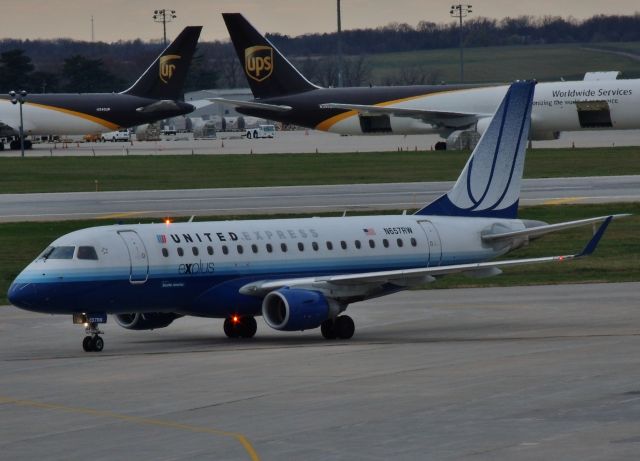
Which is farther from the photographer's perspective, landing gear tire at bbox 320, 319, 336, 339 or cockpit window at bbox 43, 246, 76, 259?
landing gear tire at bbox 320, 319, 336, 339

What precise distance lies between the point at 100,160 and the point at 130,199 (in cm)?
3603

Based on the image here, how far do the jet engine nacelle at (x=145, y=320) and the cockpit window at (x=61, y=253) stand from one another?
2.74 metres

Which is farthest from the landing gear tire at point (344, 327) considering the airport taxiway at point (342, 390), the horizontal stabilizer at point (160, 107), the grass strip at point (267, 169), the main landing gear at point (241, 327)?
the horizontal stabilizer at point (160, 107)

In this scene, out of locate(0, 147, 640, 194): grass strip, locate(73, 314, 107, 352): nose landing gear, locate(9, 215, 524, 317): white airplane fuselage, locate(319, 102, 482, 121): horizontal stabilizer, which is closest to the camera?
locate(9, 215, 524, 317): white airplane fuselage

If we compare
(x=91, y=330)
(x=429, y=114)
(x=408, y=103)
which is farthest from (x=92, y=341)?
(x=408, y=103)

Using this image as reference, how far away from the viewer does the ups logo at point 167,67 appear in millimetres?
133125

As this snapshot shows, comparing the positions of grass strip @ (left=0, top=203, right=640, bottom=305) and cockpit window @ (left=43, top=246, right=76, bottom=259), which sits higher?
cockpit window @ (left=43, top=246, right=76, bottom=259)

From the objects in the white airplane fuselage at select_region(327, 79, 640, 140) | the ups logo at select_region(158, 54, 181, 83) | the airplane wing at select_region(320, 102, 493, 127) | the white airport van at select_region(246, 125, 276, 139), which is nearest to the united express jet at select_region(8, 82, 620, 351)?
the white airplane fuselage at select_region(327, 79, 640, 140)

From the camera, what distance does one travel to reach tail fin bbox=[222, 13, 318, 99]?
113 meters

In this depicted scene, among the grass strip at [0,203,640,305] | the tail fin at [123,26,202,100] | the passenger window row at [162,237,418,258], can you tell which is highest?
the tail fin at [123,26,202,100]

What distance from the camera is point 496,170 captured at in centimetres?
3850

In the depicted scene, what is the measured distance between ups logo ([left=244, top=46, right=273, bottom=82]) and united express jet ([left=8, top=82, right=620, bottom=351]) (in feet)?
251

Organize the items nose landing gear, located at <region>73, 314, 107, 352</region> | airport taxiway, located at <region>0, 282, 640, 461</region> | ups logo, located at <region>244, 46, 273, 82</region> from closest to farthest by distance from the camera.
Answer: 1. airport taxiway, located at <region>0, 282, 640, 461</region>
2. nose landing gear, located at <region>73, 314, 107, 352</region>
3. ups logo, located at <region>244, 46, 273, 82</region>

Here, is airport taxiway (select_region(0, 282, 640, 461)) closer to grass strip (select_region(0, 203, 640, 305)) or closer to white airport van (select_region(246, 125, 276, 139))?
grass strip (select_region(0, 203, 640, 305))
